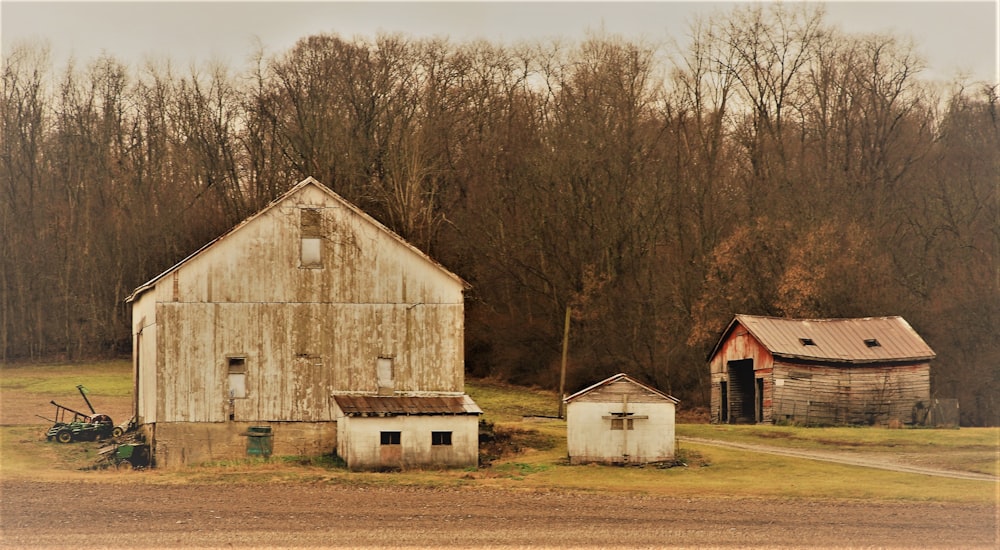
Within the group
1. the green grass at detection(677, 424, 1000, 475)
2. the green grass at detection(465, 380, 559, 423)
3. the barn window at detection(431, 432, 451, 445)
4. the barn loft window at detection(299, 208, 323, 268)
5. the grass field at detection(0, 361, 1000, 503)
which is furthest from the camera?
the green grass at detection(465, 380, 559, 423)

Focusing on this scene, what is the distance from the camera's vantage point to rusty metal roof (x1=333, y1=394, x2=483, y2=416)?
41.6 metres

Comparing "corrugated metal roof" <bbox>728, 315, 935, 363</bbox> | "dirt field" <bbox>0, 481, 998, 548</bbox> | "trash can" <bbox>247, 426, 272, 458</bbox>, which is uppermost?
"corrugated metal roof" <bbox>728, 315, 935, 363</bbox>

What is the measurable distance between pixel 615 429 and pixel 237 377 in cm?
1257

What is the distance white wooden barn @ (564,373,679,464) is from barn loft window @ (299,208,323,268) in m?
9.77

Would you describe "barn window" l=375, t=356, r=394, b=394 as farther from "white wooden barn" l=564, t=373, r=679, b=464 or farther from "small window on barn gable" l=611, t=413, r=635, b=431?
"small window on barn gable" l=611, t=413, r=635, b=431

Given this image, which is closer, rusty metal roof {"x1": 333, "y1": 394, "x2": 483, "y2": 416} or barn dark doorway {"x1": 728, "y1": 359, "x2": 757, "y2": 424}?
rusty metal roof {"x1": 333, "y1": 394, "x2": 483, "y2": 416}

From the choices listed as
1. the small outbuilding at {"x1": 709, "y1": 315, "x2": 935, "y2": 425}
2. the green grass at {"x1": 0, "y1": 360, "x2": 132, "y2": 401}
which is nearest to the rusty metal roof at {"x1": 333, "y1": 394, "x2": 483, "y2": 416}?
the small outbuilding at {"x1": 709, "y1": 315, "x2": 935, "y2": 425}

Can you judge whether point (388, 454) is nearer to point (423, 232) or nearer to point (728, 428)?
point (728, 428)

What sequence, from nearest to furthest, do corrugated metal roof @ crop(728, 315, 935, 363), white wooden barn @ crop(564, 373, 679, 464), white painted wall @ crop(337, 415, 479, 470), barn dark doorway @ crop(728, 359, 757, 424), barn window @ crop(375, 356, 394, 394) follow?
white painted wall @ crop(337, 415, 479, 470) < white wooden barn @ crop(564, 373, 679, 464) < barn window @ crop(375, 356, 394, 394) < corrugated metal roof @ crop(728, 315, 935, 363) < barn dark doorway @ crop(728, 359, 757, 424)

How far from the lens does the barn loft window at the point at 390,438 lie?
41.4 meters

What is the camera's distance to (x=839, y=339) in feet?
183

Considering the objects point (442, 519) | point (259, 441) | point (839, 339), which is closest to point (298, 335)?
point (259, 441)

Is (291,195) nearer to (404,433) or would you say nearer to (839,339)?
(404,433)

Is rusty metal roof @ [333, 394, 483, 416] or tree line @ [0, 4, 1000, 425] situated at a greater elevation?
tree line @ [0, 4, 1000, 425]
